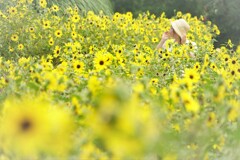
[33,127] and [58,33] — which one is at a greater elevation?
[58,33]

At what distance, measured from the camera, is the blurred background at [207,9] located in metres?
11.0

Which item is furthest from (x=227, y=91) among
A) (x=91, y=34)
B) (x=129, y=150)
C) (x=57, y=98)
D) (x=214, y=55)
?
(x=91, y=34)

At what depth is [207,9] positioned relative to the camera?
11.1 m

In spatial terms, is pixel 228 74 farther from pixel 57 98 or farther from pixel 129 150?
pixel 129 150

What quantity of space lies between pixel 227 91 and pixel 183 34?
3.71m

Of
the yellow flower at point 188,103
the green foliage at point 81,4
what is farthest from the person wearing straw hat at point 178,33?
the yellow flower at point 188,103

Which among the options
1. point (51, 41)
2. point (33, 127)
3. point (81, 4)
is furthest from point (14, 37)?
point (33, 127)

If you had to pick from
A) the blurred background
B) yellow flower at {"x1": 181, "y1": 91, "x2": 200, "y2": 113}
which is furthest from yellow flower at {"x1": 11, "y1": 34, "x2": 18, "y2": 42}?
the blurred background

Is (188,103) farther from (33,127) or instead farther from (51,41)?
(51,41)

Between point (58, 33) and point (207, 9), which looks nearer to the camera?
point (58, 33)

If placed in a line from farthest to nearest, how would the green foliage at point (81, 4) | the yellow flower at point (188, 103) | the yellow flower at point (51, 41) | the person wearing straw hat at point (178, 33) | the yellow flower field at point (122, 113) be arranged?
the green foliage at point (81, 4)
the person wearing straw hat at point (178, 33)
the yellow flower at point (51, 41)
the yellow flower at point (188, 103)
the yellow flower field at point (122, 113)

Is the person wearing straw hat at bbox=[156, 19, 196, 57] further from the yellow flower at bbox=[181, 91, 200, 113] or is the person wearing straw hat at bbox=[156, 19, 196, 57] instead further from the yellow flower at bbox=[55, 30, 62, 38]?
the yellow flower at bbox=[181, 91, 200, 113]

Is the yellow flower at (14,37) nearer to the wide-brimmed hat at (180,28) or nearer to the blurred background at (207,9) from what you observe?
the wide-brimmed hat at (180,28)

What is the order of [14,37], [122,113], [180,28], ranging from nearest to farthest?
[122,113] → [14,37] → [180,28]
